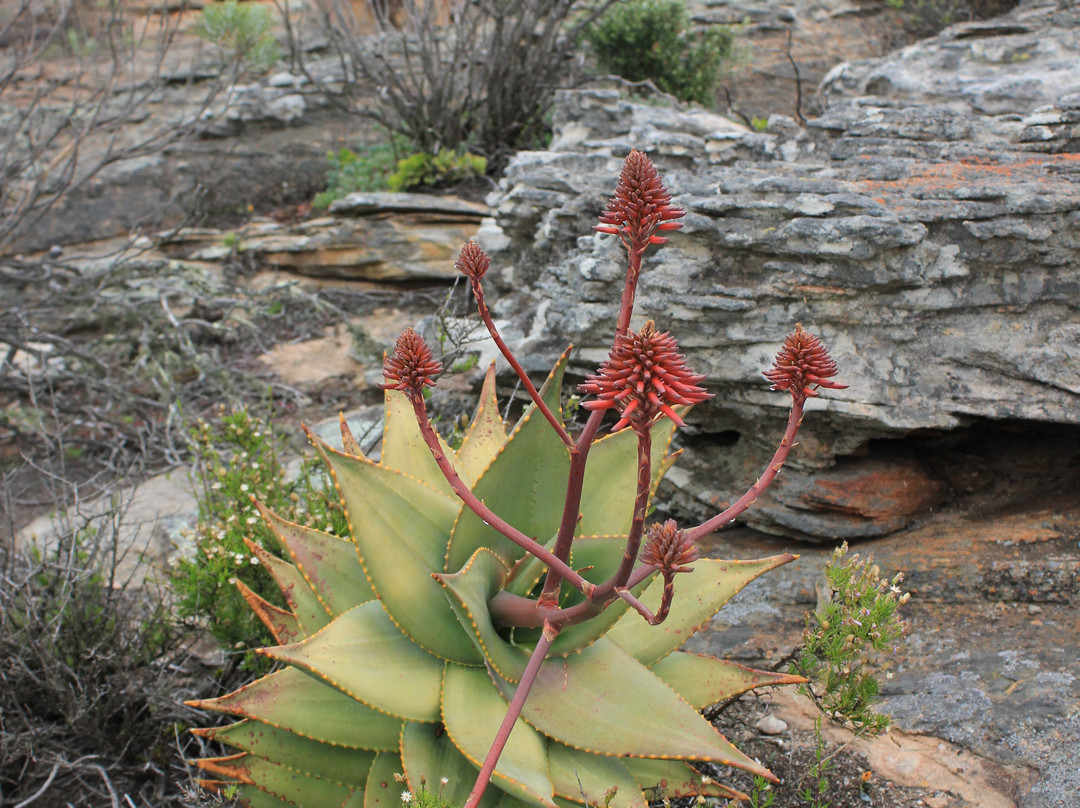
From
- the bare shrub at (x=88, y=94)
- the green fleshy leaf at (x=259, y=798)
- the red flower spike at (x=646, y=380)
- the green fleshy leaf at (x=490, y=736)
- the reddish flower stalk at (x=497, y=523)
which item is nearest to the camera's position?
the red flower spike at (x=646, y=380)

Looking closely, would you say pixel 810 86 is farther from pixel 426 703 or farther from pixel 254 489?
pixel 426 703

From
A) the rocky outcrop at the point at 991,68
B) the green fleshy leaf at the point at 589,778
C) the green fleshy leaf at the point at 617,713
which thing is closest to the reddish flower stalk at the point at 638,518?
the green fleshy leaf at the point at 617,713

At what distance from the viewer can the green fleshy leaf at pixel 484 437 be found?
80.2 inches

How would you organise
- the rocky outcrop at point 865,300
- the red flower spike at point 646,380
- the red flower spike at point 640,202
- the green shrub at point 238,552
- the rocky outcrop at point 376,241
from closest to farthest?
the red flower spike at point 646,380
the red flower spike at point 640,202
the green shrub at point 238,552
the rocky outcrop at point 865,300
the rocky outcrop at point 376,241

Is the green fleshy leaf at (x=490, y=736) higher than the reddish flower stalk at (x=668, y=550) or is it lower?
lower

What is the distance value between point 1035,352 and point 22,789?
3441 millimetres

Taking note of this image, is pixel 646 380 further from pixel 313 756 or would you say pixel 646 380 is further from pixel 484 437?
pixel 313 756

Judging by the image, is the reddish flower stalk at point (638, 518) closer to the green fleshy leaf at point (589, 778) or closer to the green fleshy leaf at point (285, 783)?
the green fleshy leaf at point (589, 778)

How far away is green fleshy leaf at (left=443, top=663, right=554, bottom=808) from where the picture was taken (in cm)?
141

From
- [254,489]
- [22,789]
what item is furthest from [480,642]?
[22,789]

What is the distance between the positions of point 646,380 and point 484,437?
3.53ft

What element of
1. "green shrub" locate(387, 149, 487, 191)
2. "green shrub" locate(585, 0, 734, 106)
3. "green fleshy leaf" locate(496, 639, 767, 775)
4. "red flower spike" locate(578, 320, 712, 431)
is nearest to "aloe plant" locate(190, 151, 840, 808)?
"green fleshy leaf" locate(496, 639, 767, 775)

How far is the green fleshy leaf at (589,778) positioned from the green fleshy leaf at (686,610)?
25 cm

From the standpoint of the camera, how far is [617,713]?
1589 mm
